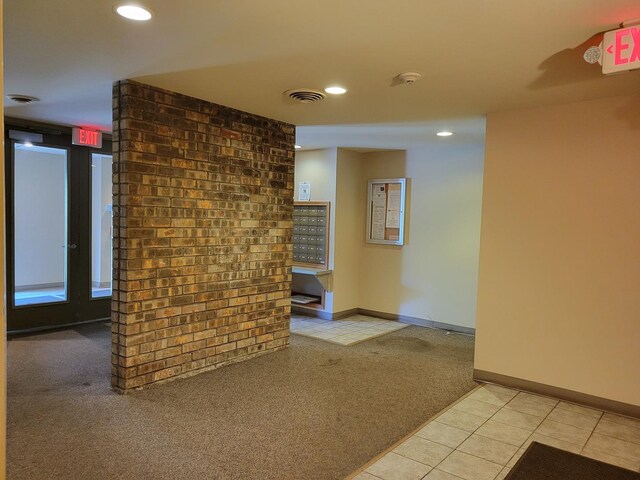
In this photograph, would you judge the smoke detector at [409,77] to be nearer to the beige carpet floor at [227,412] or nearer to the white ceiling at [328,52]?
the white ceiling at [328,52]

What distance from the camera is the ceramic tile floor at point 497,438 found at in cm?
244

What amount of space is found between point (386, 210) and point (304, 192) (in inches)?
44.7

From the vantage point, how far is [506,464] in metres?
2.50

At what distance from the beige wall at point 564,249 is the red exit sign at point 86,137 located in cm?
426

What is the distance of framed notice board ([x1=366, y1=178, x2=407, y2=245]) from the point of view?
19.6 ft

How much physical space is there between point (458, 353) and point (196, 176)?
302cm

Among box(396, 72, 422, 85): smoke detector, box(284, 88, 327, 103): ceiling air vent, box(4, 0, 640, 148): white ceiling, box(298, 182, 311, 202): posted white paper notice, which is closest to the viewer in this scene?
box(4, 0, 640, 148): white ceiling

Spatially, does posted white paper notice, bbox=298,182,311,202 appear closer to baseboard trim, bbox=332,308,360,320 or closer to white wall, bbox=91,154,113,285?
baseboard trim, bbox=332,308,360,320

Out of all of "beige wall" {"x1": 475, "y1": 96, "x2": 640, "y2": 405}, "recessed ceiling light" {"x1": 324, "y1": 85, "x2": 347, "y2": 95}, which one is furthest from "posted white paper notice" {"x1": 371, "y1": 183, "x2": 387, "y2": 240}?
"recessed ceiling light" {"x1": 324, "y1": 85, "x2": 347, "y2": 95}

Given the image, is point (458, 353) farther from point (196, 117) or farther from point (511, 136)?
point (196, 117)

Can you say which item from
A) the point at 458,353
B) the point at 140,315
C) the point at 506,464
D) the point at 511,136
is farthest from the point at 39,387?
the point at 511,136

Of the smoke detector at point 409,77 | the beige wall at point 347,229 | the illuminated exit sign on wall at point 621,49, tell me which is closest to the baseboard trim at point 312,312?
the beige wall at point 347,229

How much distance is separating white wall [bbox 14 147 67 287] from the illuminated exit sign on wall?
5.32 metres

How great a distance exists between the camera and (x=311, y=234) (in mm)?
6250
